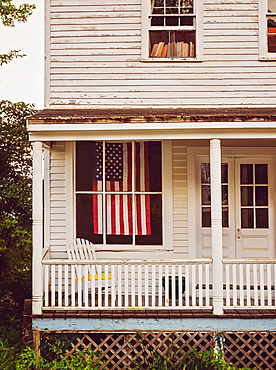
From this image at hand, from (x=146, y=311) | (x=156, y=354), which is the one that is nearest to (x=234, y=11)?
(x=146, y=311)

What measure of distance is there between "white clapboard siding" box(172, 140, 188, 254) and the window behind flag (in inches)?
11.0

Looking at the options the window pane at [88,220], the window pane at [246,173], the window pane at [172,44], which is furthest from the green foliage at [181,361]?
the window pane at [172,44]

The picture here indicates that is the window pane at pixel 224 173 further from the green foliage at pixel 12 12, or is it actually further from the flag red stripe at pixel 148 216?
the green foliage at pixel 12 12

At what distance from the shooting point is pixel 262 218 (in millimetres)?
8664

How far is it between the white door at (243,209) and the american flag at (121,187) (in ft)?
3.45

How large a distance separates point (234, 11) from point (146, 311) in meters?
5.72

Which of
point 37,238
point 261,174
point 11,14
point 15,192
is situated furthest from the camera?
point 15,192

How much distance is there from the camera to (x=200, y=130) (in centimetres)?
711

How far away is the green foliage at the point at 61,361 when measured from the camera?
21.7ft

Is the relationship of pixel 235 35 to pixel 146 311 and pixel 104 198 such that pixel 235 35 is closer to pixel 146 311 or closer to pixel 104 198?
pixel 104 198

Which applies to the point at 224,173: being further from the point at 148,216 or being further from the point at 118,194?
the point at 118,194

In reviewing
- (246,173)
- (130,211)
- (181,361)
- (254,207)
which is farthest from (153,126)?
(181,361)

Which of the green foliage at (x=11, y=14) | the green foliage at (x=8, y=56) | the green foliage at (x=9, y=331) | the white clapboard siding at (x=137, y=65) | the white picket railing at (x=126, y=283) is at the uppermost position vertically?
the green foliage at (x=11, y=14)

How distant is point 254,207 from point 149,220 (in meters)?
2.02
